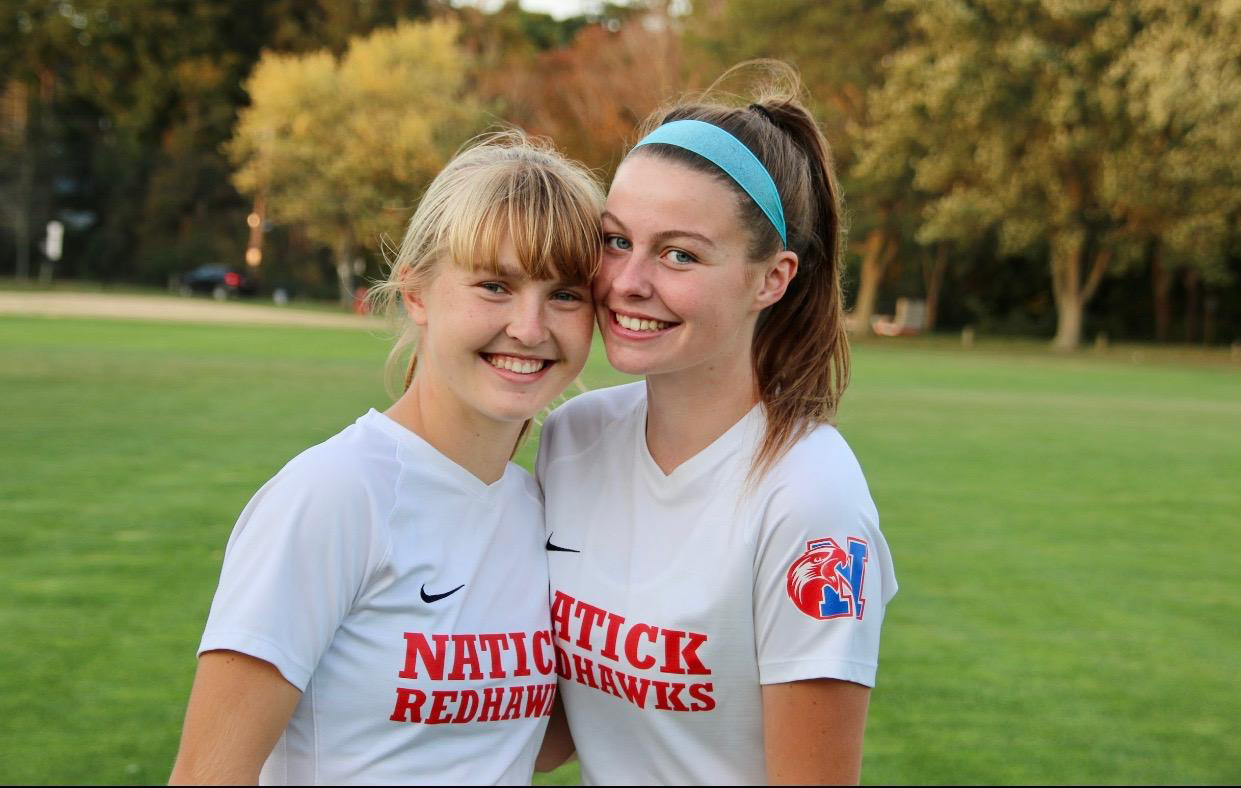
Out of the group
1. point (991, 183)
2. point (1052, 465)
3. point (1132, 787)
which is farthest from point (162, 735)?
point (991, 183)

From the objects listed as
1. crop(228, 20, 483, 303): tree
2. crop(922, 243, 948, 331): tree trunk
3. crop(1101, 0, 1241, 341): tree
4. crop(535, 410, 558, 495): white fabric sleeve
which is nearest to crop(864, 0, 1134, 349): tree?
crop(1101, 0, 1241, 341): tree

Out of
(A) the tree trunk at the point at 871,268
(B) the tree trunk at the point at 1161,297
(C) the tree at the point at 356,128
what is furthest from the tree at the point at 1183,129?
(C) the tree at the point at 356,128

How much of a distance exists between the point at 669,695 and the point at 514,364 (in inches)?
30.0

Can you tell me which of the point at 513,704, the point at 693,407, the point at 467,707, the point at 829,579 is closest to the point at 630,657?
the point at 513,704

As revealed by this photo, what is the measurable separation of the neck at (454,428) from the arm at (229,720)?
0.63 meters

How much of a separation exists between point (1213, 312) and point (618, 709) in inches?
2015

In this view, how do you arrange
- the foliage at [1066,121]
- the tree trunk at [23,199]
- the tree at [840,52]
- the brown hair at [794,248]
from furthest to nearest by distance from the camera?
the tree trunk at [23,199] < the tree at [840,52] < the foliage at [1066,121] < the brown hair at [794,248]

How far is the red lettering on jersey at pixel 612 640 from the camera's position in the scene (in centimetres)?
274

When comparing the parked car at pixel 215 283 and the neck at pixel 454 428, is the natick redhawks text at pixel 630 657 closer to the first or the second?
the neck at pixel 454 428

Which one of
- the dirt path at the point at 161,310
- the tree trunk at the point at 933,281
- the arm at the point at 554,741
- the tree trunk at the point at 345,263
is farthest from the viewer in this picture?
the tree trunk at the point at 345,263

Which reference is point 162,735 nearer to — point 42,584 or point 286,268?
point 42,584

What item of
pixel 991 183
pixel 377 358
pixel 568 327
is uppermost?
pixel 991 183

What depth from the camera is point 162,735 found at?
5.54 meters

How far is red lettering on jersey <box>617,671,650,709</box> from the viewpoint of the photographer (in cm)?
272
